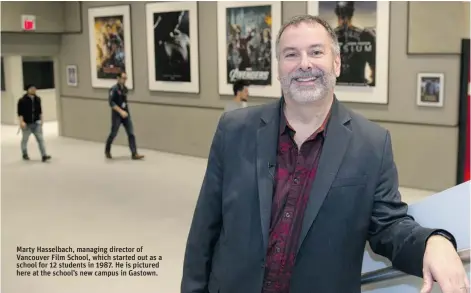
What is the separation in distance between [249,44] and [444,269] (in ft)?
27.0

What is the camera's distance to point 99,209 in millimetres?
6590

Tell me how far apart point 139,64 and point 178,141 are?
1796mm

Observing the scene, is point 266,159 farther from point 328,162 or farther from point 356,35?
point 356,35

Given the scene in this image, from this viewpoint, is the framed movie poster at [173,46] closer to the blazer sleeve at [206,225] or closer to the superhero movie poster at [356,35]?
the superhero movie poster at [356,35]

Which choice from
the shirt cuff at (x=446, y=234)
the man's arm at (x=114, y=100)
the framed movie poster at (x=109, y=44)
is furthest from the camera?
the framed movie poster at (x=109, y=44)

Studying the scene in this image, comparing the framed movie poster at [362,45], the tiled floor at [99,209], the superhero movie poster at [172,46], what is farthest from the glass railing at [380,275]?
the superhero movie poster at [172,46]

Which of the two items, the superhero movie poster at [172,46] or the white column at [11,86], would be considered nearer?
the superhero movie poster at [172,46]

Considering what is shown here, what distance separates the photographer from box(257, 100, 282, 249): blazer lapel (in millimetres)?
1695

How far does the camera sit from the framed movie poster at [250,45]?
905 cm

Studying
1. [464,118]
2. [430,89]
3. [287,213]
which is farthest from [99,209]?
[287,213]

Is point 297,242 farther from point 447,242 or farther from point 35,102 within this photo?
point 35,102

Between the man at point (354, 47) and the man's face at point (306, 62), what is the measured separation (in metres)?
6.46

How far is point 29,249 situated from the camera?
5.05 m

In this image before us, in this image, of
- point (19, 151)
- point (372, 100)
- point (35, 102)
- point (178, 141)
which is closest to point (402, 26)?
point (372, 100)
